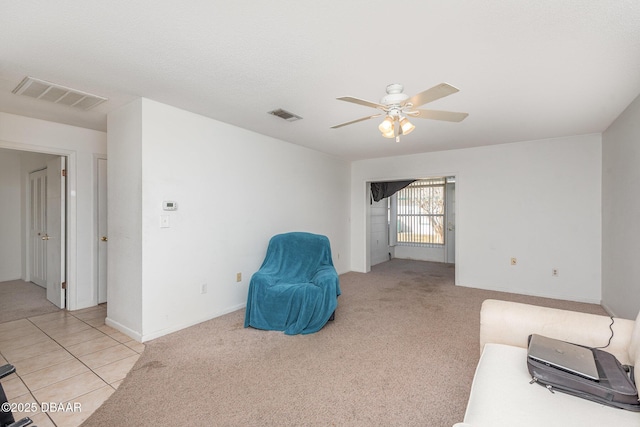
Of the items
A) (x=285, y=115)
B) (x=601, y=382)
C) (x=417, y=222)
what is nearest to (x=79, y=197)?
(x=285, y=115)

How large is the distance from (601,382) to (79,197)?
16.3ft

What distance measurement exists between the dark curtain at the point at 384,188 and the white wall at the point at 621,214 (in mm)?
3496

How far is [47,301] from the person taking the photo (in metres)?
4.16

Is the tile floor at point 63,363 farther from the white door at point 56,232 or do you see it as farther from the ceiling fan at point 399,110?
the ceiling fan at point 399,110

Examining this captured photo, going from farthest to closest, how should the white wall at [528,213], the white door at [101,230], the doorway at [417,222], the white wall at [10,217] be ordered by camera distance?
the doorway at [417,222]
the white wall at [10,217]
the white wall at [528,213]
the white door at [101,230]

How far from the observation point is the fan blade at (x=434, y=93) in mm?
1675

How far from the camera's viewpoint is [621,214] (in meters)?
3.28

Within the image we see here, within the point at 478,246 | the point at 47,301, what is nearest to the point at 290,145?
the point at 478,246

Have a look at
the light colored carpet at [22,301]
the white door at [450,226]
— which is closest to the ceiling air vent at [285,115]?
the light colored carpet at [22,301]

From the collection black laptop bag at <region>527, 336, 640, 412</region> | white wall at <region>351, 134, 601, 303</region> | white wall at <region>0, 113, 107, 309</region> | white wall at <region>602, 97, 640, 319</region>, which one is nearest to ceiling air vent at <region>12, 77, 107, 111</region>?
white wall at <region>0, 113, 107, 309</region>

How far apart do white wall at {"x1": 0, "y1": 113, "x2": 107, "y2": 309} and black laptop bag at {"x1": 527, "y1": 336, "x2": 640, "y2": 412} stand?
464cm

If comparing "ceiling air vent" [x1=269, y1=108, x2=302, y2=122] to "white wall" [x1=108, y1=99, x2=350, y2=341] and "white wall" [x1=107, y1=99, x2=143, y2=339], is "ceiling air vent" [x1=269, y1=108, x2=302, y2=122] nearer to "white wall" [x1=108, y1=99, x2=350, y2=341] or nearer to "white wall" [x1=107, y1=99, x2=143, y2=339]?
"white wall" [x1=108, y1=99, x2=350, y2=341]

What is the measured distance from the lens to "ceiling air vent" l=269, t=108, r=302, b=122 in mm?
3168

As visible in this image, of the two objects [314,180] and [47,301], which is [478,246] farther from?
[47,301]
